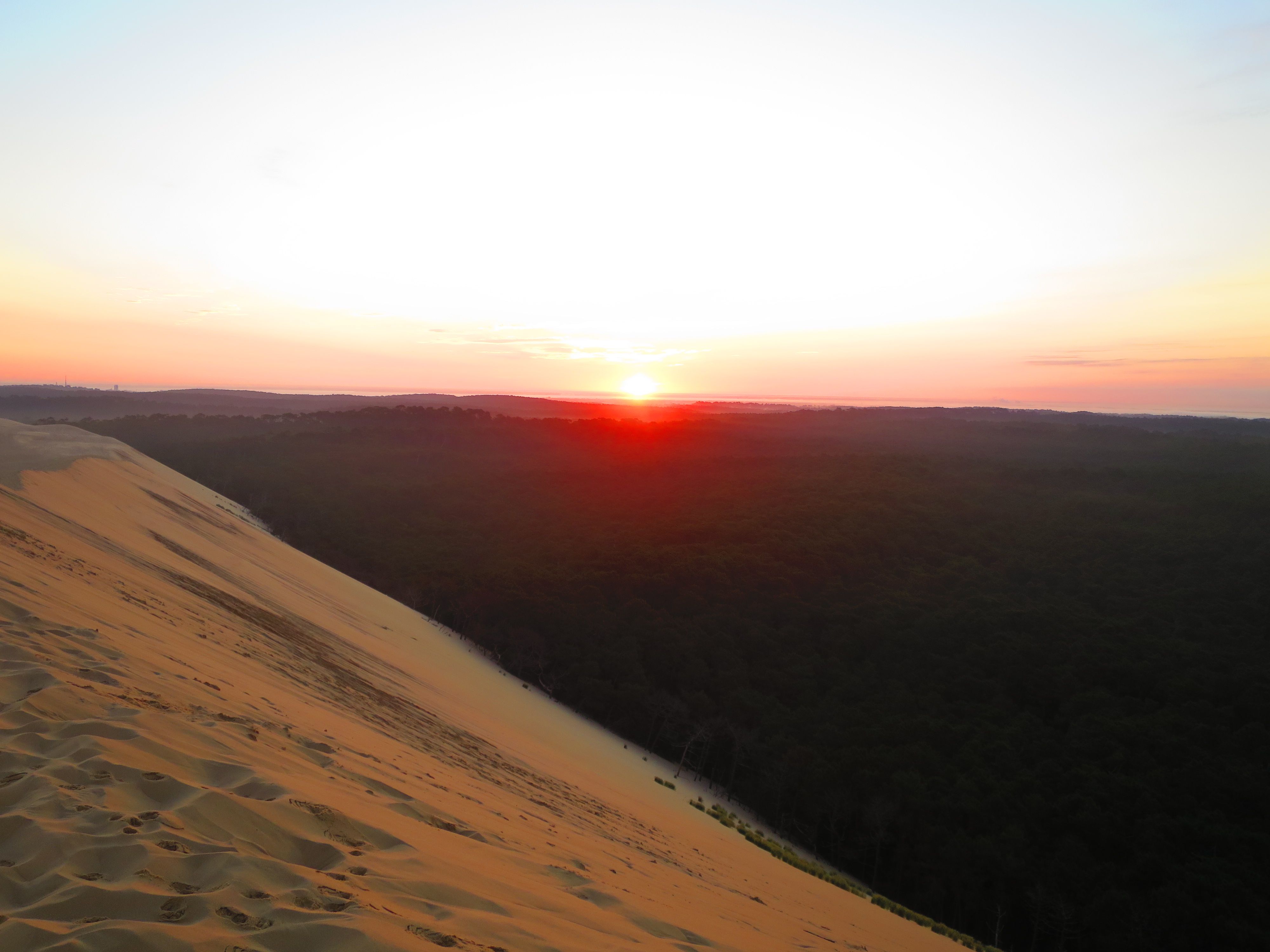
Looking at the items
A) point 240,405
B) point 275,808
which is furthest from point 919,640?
point 240,405

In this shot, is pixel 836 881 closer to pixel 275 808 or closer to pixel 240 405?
pixel 275 808

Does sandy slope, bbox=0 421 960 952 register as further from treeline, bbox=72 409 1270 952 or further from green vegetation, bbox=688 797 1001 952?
treeline, bbox=72 409 1270 952

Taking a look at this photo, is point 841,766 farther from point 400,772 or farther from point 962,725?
point 400,772

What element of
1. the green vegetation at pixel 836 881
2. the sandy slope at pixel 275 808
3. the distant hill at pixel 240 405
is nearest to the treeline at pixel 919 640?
the green vegetation at pixel 836 881

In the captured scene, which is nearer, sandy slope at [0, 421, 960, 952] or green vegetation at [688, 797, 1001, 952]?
sandy slope at [0, 421, 960, 952]

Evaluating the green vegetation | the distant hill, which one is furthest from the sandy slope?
the distant hill

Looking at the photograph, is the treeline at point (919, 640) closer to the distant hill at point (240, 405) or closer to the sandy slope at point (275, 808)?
the sandy slope at point (275, 808)

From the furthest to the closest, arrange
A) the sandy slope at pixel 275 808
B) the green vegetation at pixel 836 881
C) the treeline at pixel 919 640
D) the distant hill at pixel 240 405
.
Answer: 1. the distant hill at pixel 240 405
2. the treeline at pixel 919 640
3. the green vegetation at pixel 836 881
4. the sandy slope at pixel 275 808
